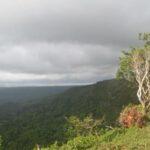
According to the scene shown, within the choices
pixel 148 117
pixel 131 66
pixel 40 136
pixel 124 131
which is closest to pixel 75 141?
pixel 124 131

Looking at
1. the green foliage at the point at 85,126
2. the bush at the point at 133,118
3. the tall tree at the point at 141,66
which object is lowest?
the green foliage at the point at 85,126

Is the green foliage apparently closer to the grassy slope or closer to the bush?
the bush

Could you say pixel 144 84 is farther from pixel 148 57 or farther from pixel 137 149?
pixel 137 149

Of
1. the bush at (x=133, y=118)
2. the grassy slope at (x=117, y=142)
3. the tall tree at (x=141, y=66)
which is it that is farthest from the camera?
the tall tree at (x=141, y=66)

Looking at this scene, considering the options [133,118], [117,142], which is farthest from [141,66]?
[117,142]

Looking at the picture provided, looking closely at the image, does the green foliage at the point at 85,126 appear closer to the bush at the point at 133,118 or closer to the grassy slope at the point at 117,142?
the bush at the point at 133,118

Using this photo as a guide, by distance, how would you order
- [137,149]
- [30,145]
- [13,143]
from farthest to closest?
[13,143] → [30,145] → [137,149]

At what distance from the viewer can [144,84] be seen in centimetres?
5197

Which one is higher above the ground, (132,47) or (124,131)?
(132,47)

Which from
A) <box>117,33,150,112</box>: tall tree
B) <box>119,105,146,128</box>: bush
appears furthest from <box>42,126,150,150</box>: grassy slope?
<box>117,33,150,112</box>: tall tree

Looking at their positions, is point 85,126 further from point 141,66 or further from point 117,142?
point 117,142

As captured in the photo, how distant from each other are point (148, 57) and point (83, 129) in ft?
48.1

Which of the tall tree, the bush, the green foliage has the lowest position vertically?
the green foliage

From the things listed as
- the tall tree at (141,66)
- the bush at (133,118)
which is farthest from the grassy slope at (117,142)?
the tall tree at (141,66)
